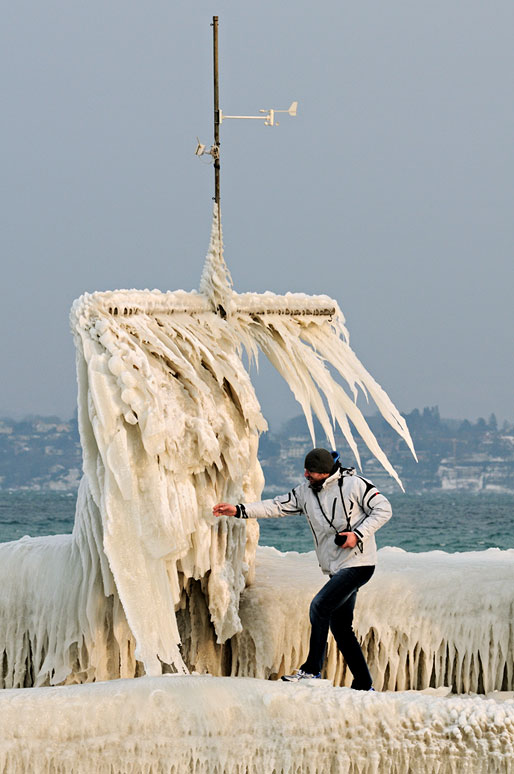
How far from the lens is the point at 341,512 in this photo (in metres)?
7.36

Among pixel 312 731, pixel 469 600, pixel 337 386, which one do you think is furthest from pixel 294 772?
pixel 337 386

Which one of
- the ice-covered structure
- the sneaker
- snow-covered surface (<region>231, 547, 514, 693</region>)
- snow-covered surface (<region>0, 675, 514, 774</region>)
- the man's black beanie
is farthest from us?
snow-covered surface (<region>231, 547, 514, 693</region>)

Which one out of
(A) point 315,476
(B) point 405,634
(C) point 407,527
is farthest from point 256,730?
(C) point 407,527

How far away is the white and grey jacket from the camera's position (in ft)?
24.0

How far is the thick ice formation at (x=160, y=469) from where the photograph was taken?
720 centimetres

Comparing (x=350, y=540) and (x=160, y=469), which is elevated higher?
(x=160, y=469)

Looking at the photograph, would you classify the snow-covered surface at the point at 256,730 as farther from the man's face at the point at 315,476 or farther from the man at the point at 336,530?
the man's face at the point at 315,476

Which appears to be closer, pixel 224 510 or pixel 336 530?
pixel 336 530

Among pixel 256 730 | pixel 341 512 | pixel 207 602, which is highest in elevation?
pixel 341 512

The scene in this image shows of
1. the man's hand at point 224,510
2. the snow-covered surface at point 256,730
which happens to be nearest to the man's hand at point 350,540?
the man's hand at point 224,510

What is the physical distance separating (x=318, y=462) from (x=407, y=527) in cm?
3817

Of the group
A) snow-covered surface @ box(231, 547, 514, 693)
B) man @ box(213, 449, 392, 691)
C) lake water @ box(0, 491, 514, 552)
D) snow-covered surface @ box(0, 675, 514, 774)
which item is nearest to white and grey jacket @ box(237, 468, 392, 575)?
man @ box(213, 449, 392, 691)

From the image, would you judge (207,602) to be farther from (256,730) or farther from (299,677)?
(256,730)

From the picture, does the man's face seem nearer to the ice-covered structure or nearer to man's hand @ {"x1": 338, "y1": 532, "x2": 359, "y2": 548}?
man's hand @ {"x1": 338, "y1": 532, "x2": 359, "y2": 548}
